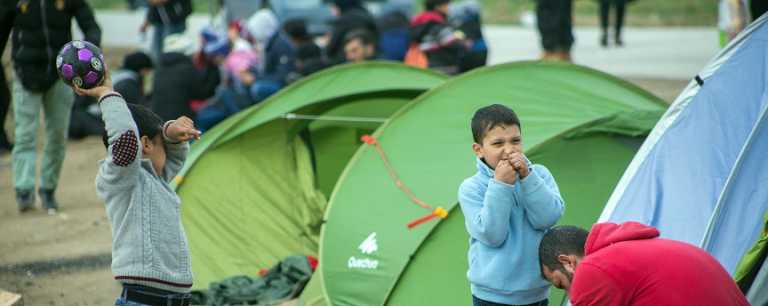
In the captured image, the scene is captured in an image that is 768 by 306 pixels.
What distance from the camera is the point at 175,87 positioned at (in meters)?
9.59

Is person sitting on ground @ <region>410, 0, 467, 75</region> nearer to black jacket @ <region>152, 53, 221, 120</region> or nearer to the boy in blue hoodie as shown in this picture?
black jacket @ <region>152, 53, 221, 120</region>

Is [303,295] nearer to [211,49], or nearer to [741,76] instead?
[741,76]

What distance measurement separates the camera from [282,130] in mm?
8000

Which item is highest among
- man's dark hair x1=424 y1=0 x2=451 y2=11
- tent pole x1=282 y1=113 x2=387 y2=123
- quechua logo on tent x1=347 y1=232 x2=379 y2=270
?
man's dark hair x1=424 y1=0 x2=451 y2=11

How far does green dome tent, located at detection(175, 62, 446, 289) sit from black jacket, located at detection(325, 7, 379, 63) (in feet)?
11.1

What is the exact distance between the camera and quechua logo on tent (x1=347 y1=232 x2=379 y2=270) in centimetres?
620

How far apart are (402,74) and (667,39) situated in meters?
12.1

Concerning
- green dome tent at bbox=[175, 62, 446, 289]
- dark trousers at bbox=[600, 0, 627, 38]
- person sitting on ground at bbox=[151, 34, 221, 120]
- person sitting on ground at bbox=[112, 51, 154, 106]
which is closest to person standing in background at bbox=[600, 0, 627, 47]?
dark trousers at bbox=[600, 0, 627, 38]

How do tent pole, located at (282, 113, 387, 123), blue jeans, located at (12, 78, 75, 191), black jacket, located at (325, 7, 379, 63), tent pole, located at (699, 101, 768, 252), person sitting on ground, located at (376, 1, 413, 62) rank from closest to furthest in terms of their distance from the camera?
Result: tent pole, located at (699, 101, 768, 252)
tent pole, located at (282, 113, 387, 123)
blue jeans, located at (12, 78, 75, 191)
black jacket, located at (325, 7, 379, 63)
person sitting on ground, located at (376, 1, 413, 62)

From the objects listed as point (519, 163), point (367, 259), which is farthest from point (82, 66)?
point (367, 259)

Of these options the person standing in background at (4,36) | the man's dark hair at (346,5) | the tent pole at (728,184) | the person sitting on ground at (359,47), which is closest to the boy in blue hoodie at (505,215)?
the tent pole at (728,184)

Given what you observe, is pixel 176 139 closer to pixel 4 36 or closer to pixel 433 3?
pixel 4 36

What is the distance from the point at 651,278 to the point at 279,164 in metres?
4.71

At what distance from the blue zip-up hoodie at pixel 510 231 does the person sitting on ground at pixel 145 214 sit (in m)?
1.08
